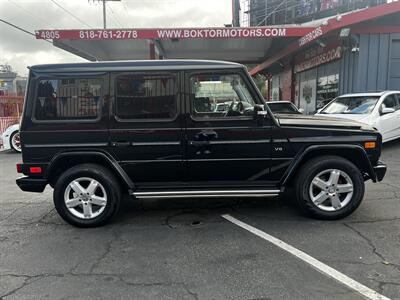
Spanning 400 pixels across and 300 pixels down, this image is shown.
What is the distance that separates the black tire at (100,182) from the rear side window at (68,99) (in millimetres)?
652

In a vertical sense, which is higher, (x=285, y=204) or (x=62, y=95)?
(x=62, y=95)

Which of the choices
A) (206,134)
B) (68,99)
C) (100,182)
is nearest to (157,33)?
(68,99)

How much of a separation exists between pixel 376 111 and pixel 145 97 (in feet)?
24.1

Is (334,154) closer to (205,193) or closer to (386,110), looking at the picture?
(205,193)

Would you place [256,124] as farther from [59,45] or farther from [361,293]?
[59,45]

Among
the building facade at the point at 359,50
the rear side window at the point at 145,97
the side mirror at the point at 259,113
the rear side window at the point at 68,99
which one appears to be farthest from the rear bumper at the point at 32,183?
the building facade at the point at 359,50

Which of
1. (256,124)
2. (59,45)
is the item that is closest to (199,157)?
(256,124)

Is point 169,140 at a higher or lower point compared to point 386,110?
lower

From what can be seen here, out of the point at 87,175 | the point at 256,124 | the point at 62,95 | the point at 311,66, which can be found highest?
the point at 311,66

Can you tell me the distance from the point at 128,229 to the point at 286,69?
742 inches

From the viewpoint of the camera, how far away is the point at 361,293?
3.12 meters

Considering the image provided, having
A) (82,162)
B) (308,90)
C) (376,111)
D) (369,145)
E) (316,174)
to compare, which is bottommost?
(316,174)

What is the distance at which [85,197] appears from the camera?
472 centimetres

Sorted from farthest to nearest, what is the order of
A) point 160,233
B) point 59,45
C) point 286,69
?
point 286,69
point 59,45
point 160,233
